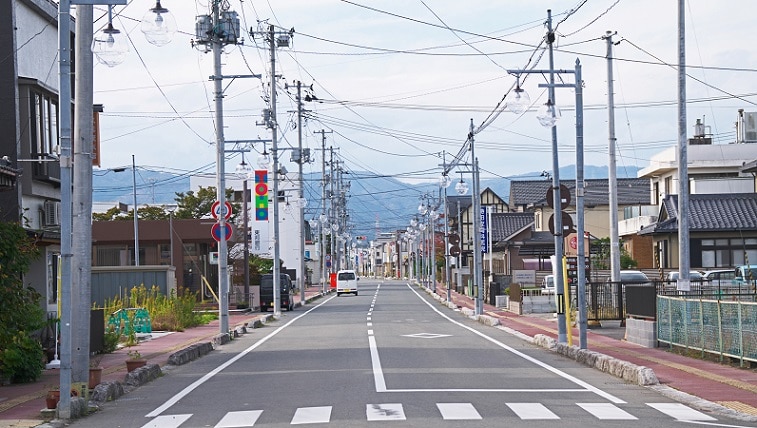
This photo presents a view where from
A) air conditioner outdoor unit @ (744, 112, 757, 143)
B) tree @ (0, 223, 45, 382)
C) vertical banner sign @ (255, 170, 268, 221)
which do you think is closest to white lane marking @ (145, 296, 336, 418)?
tree @ (0, 223, 45, 382)

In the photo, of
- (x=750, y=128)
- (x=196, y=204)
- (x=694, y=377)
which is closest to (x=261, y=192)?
(x=196, y=204)

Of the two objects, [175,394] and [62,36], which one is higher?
[62,36]

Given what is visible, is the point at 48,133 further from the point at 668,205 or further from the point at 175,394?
the point at 668,205

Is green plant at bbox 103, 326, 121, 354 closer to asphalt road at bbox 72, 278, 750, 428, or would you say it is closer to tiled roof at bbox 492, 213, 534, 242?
asphalt road at bbox 72, 278, 750, 428

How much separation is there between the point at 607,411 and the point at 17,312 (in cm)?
997

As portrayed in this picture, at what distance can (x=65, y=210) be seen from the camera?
13602mm

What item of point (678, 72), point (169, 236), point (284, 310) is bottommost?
point (284, 310)

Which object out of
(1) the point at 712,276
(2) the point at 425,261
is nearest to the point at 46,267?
(1) the point at 712,276

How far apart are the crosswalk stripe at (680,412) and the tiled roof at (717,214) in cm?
3314

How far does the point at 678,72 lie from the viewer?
90.2ft

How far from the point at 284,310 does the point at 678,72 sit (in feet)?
96.8

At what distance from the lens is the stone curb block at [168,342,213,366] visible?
21.7 metres

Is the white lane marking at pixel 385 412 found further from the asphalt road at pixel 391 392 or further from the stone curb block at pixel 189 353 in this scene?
the stone curb block at pixel 189 353

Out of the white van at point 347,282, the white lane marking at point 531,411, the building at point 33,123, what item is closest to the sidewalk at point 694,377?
the white lane marking at point 531,411
